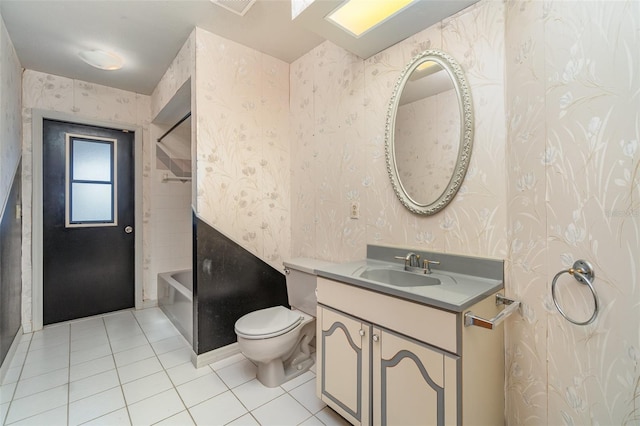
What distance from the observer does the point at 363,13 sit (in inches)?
60.7

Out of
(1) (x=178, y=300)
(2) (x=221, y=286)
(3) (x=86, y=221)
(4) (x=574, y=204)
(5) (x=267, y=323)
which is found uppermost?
(4) (x=574, y=204)

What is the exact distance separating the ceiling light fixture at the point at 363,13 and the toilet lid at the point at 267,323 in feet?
5.86

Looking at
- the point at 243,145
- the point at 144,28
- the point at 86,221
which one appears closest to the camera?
the point at 144,28

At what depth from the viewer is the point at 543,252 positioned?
1150 millimetres

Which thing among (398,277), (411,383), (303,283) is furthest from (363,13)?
(411,383)

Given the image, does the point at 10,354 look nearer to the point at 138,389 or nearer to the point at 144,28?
the point at 138,389

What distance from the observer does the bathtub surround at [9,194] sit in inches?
77.0

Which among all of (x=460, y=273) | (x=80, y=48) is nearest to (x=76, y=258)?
(x=80, y=48)

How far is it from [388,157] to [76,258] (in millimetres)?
3271

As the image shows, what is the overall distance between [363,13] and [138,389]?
2.63 metres

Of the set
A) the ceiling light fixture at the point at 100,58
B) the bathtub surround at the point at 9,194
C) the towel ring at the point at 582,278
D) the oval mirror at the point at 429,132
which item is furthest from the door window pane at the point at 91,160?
the towel ring at the point at 582,278

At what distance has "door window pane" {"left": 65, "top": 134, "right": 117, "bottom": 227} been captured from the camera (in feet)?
9.41

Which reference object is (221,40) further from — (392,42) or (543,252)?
(543,252)

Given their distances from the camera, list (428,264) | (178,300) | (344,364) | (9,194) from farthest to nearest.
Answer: (178,300)
(9,194)
(428,264)
(344,364)
